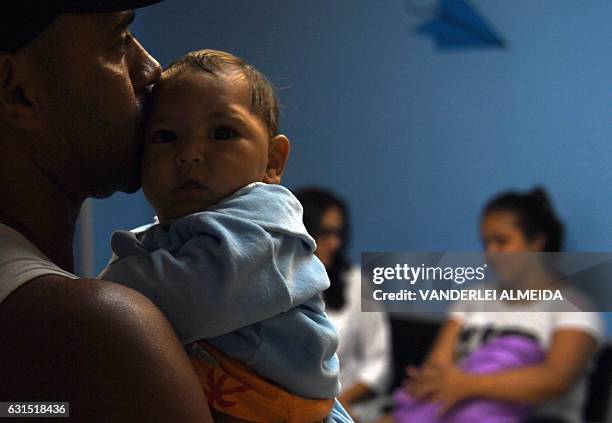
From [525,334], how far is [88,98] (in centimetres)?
220

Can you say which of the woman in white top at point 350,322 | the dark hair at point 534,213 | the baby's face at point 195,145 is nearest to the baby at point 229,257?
the baby's face at point 195,145

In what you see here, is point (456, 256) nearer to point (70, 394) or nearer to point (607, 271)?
point (607, 271)

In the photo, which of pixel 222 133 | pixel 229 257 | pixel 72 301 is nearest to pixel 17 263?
pixel 72 301

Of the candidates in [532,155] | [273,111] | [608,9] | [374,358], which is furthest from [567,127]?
[273,111]

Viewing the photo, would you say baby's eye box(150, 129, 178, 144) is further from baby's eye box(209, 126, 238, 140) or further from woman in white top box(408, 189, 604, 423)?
woman in white top box(408, 189, 604, 423)

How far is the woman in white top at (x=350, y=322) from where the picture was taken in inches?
111

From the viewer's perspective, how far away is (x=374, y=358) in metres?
2.88

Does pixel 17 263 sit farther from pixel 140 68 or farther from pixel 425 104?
pixel 425 104

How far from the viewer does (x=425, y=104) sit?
2920mm

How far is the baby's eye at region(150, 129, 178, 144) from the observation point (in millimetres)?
881

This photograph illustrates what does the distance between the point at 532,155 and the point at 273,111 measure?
203 centimetres

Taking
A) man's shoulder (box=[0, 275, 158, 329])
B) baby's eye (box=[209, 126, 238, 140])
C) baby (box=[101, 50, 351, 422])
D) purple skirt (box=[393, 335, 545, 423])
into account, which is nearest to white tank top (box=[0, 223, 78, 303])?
man's shoulder (box=[0, 275, 158, 329])

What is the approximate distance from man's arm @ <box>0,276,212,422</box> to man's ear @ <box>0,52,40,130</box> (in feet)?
0.53

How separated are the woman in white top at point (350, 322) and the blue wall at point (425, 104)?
0.19 feet
